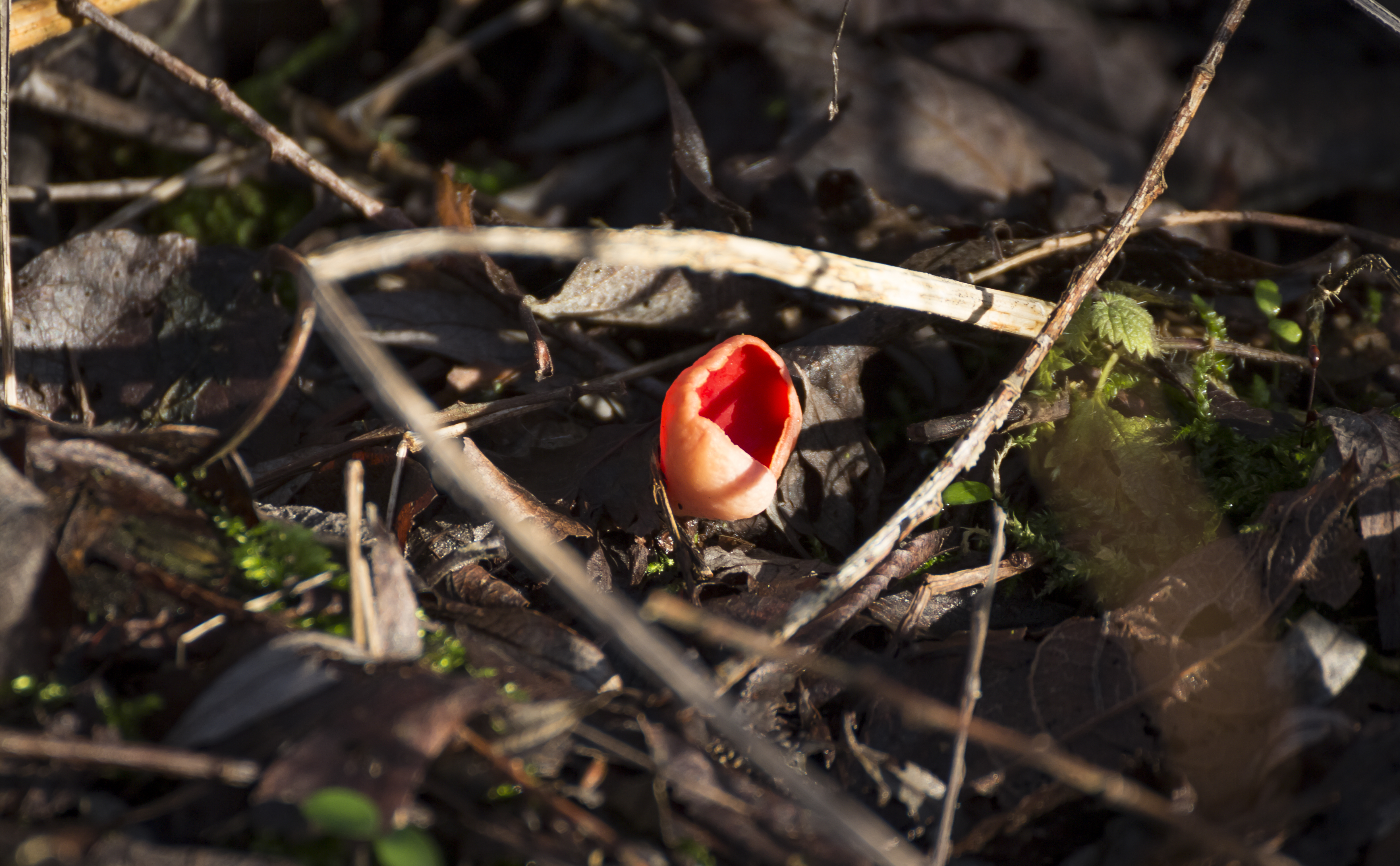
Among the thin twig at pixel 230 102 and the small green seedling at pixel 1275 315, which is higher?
the thin twig at pixel 230 102

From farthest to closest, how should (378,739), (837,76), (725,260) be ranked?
1. (837,76)
2. (725,260)
3. (378,739)

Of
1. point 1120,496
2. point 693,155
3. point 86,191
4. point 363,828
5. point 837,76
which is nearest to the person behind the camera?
point 363,828

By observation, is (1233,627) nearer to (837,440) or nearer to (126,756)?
(837,440)

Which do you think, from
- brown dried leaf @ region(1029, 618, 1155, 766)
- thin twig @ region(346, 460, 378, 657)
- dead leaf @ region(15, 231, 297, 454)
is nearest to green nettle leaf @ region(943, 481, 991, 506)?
brown dried leaf @ region(1029, 618, 1155, 766)

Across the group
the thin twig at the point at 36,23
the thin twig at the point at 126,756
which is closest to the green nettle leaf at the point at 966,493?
the thin twig at the point at 126,756

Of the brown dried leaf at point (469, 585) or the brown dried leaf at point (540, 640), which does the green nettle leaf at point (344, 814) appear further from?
the brown dried leaf at point (469, 585)

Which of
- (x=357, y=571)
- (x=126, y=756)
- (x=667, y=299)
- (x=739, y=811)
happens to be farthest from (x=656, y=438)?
(x=126, y=756)

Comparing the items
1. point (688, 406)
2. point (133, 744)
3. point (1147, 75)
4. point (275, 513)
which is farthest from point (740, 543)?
point (1147, 75)
